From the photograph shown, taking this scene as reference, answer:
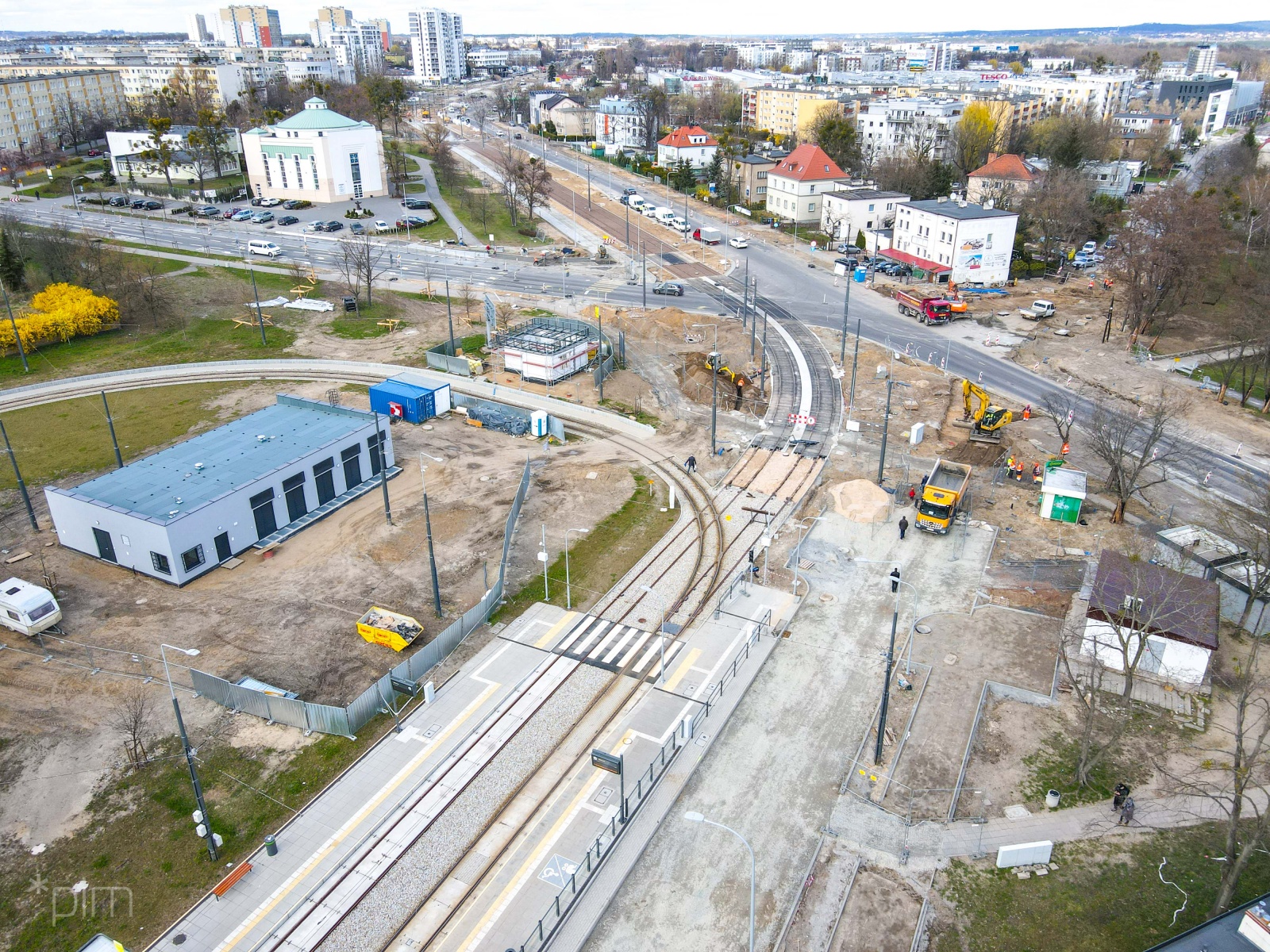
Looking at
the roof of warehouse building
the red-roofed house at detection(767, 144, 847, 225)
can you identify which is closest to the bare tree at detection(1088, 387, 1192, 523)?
the roof of warehouse building

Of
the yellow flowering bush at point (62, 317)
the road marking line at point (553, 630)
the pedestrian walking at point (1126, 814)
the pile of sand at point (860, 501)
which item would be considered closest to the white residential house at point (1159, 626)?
the pedestrian walking at point (1126, 814)

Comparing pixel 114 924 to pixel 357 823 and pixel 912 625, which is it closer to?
pixel 357 823

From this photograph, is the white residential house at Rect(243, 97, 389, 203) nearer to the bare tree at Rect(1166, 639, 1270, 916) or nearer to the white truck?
the white truck

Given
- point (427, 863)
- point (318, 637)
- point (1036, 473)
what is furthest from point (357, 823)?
point (1036, 473)

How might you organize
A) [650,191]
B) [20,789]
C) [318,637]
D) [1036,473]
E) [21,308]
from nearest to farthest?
1. [20,789]
2. [318,637]
3. [1036,473]
4. [21,308]
5. [650,191]

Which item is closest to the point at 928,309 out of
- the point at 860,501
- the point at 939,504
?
the point at 860,501

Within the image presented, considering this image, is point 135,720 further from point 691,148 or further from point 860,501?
point 691,148
